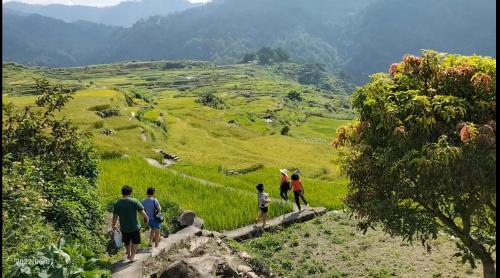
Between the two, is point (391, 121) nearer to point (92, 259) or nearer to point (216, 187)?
point (92, 259)

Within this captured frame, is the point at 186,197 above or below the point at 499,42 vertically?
below

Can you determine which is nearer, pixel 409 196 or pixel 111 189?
pixel 409 196

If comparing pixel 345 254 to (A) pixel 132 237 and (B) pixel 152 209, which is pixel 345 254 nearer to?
(B) pixel 152 209

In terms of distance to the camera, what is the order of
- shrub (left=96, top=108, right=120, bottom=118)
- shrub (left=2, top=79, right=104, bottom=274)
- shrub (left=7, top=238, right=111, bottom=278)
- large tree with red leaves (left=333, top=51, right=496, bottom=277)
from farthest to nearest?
1. shrub (left=96, top=108, right=120, bottom=118)
2. shrub (left=2, top=79, right=104, bottom=274)
3. shrub (left=7, top=238, right=111, bottom=278)
4. large tree with red leaves (left=333, top=51, right=496, bottom=277)

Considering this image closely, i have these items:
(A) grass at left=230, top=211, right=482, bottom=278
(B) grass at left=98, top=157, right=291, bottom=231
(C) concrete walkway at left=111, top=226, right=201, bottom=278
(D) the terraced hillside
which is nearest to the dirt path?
(D) the terraced hillside

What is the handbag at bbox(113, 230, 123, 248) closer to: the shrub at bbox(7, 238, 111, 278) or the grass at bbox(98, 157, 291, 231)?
the shrub at bbox(7, 238, 111, 278)

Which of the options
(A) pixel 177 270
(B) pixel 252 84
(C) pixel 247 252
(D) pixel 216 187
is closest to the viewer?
(A) pixel 177 270

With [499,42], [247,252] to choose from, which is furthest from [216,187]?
[499,42]

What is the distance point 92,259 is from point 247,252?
8.04m

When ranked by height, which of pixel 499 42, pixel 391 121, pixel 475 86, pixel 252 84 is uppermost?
pixel 499 42

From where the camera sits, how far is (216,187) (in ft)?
92.2

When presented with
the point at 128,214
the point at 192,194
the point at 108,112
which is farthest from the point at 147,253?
the point at 108,112

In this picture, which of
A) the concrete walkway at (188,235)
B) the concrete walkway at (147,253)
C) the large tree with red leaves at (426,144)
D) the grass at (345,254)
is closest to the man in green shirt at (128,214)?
the concrete walkway at (147,253)

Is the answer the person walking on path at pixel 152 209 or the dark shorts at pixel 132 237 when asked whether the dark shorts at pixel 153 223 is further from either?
the dark shorts at pixel 132 237
